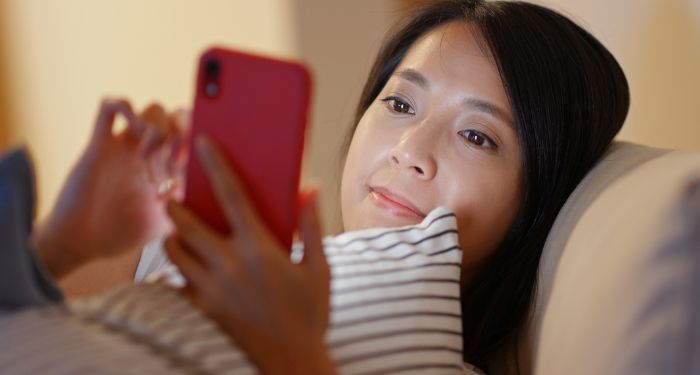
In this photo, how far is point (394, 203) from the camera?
36.3 inches

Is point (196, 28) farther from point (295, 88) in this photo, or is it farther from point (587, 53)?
point (295, 88)

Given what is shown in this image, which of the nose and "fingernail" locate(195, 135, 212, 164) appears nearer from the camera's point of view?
"fingernail" locate(195, 135, 212, 164)

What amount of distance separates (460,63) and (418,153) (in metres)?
0.12

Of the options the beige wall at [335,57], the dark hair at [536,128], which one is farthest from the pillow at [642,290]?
the beige wall at [335,57]

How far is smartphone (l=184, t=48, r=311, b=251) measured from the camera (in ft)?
1.79

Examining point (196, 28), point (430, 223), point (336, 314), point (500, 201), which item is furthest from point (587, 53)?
point (196, 28)

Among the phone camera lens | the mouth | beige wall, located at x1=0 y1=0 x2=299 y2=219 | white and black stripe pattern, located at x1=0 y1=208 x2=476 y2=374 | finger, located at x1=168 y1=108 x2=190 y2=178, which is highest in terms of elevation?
the phone camera lens

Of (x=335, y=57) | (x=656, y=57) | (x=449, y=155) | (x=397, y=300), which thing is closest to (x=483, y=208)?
(x=449, y=155)

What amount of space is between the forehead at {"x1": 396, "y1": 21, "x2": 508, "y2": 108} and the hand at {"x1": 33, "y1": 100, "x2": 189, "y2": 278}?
394mm

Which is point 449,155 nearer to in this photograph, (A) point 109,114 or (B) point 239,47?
(A) point 109,114

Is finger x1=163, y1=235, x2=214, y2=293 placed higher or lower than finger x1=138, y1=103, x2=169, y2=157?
lower

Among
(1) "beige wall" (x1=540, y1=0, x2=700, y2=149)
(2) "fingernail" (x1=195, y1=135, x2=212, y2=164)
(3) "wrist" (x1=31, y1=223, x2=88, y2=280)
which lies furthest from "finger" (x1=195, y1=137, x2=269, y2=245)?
(1) "beige wall" (x1=540, y1=0, x2=700, y2=149)

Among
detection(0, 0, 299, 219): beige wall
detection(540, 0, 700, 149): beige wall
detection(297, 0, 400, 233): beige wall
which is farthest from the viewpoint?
detection(0, 0, 299, 219): beige wall

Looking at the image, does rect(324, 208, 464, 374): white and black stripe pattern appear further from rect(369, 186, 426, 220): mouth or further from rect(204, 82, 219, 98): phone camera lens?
rect(204, 82, 219, 98): phone camera lens
